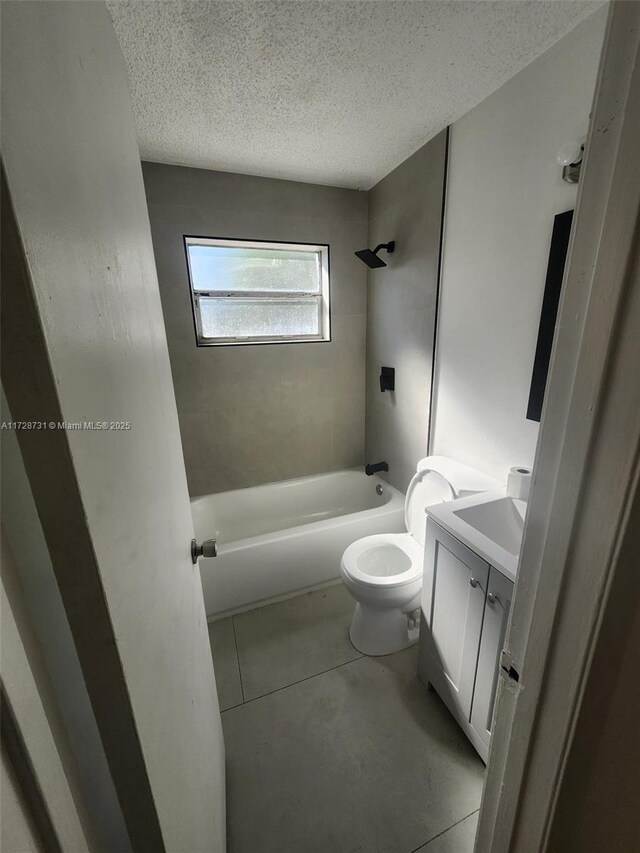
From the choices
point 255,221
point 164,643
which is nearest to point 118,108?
point 164,643

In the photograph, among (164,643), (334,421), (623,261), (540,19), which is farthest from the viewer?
(334,421)

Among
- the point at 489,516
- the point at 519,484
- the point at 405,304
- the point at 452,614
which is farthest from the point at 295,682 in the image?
the point at 405,304

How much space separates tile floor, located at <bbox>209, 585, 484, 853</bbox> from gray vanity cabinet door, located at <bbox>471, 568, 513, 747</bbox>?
23 cm

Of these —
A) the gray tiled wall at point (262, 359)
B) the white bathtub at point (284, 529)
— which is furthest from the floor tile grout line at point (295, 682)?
the gray tiled wall at point (262, 359)

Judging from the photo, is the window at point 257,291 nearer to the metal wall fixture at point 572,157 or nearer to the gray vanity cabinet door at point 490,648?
the metal wall fixture at point 572,157

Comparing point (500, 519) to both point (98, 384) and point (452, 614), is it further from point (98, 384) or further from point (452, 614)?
point (98, 384)

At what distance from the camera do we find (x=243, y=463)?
2502 millimetres

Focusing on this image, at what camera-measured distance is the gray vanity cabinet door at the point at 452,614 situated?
114 centimetres

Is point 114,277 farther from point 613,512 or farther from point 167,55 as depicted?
point 167,55

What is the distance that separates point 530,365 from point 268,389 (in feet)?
5.33

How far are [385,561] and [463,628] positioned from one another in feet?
1.83

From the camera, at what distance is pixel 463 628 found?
1.20 m

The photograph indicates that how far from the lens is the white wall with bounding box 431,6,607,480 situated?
45.6 inches

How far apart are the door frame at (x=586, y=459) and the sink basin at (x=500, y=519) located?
0.75 metres
